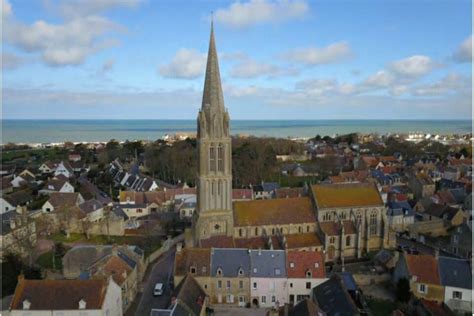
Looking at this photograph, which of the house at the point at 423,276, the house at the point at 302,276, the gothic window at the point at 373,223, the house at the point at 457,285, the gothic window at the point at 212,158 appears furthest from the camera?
the gothic window at the point at 373,223

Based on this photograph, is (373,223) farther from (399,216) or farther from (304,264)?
(304,264)

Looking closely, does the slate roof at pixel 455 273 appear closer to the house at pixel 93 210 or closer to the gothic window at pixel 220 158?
the gothic window at pixel 220 158

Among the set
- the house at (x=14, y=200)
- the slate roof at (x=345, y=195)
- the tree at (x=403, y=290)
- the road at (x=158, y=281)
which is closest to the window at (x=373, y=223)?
the slate roof at (x=345, y=195)

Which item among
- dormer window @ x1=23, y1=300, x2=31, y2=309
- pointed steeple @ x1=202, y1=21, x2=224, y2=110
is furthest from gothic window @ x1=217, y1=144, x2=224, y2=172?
dormer window @ x1=23, y1=300, x2=31, y2=309

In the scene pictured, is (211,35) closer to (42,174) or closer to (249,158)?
(249,158)

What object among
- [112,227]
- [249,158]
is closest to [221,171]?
[112,227]

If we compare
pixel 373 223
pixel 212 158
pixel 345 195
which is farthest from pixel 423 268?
pixel 212 158
